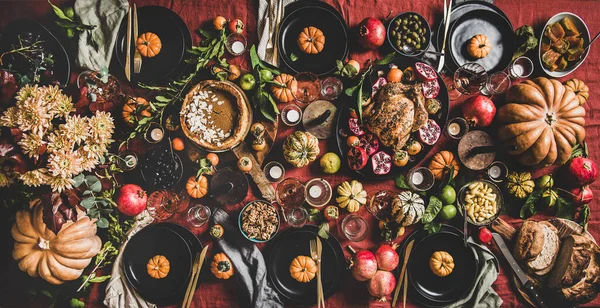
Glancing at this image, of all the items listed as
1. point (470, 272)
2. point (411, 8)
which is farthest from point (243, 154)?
point (470, 272)

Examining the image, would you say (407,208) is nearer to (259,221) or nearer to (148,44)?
(259,221)

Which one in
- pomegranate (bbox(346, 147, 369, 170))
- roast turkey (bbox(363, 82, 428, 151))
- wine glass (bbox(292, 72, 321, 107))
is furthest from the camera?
wine glass (bbox(292, 72, 321, 107))

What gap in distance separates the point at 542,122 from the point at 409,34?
1.04 meters

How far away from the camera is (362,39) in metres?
2.48

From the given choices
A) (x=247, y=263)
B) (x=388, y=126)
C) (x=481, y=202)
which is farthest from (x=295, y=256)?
(x=481, y=202)

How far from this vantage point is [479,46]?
2506 millimetres

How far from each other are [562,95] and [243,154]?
7.18 ft

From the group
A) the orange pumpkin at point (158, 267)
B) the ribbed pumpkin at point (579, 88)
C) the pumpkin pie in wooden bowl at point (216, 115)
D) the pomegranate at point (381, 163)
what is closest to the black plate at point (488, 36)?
the ribbed pumpkin at point (579, 88)

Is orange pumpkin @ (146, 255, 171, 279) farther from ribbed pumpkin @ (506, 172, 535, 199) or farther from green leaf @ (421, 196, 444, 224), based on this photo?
ribbed pumpkin @ (506, 172, 535, 199)

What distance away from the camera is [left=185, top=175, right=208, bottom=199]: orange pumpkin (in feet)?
7.92

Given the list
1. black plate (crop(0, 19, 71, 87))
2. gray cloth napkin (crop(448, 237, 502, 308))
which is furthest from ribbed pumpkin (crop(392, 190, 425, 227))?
black plate (crop(0, 19, 71, 87))

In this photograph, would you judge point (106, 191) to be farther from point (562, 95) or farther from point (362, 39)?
point (562, 95)

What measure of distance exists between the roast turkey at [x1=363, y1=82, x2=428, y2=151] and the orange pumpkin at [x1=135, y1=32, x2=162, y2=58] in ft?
5.15

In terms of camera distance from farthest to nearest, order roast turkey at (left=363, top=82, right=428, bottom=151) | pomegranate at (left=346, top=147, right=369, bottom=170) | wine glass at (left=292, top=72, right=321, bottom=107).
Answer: wine glass at (left=292, top=72, right=321, bottom=107)
pomegranate at (left=346, top=147, right=369, bottom=170)
roast turkey at (left=363, top=82, right=428, bottom=151)
